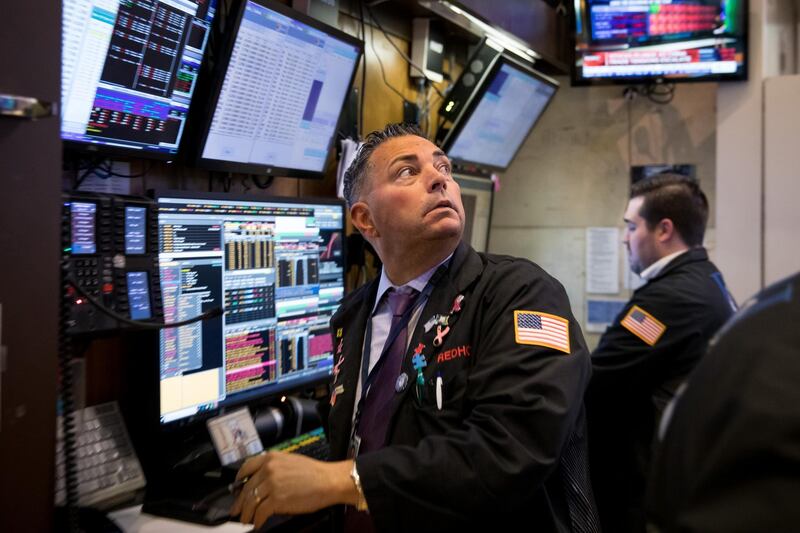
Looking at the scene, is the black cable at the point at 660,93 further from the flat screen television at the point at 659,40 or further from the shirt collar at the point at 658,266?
the shirt collar at the point at 658,266

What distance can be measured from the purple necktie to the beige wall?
8.67 ft

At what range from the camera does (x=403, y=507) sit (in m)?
1.28

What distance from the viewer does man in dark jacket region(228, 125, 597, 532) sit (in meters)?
1.29

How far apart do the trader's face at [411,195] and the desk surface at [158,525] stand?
74 cm

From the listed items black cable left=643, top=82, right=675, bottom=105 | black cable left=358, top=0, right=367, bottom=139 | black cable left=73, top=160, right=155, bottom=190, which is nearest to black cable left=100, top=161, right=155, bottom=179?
black cable left=73, top=160, right=155, bottom=190

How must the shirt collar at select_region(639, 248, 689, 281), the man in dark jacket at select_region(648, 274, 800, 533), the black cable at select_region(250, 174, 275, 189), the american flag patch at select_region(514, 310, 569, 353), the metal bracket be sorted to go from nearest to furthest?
the man in dark jacket at select_region(648, 274, 800, 533) → the metal bracket → the american flag patch at select_region(514, 310, 569, 353) → the black cable at select_region(250, 174, 275, 189) → the shirt collar at select_region(639, 248, 689, 281)

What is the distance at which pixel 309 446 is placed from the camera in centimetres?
211

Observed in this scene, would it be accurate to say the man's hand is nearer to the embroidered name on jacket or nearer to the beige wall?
the embroidered name on jacket

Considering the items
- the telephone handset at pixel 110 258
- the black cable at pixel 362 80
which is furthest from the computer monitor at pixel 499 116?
the telephone handset at pixel 110 258

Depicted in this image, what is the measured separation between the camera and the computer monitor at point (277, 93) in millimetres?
1998

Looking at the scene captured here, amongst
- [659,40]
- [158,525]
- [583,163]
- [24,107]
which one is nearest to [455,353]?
[158,525]

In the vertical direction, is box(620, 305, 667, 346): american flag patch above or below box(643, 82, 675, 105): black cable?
below

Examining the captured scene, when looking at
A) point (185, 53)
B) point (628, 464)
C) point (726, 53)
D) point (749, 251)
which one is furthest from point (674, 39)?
point (185, 53)

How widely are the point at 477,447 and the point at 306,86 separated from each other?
1377 mm
